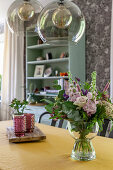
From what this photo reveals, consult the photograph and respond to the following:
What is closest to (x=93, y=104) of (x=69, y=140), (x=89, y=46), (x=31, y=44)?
(x=69, y=140)

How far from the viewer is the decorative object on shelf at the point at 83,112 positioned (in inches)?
51.6

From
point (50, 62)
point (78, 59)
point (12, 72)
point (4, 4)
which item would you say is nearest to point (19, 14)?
point (78, 59)

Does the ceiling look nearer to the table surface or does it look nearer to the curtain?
the curtain

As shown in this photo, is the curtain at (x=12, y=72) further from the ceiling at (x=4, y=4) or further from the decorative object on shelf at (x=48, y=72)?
the decorative object on shelf at (x=48, y=72)

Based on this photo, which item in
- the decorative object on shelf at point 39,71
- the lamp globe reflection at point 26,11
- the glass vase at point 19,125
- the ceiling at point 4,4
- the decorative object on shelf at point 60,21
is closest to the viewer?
the decorative object on shelf at point 60,21

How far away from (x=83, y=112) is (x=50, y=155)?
0.38 metres

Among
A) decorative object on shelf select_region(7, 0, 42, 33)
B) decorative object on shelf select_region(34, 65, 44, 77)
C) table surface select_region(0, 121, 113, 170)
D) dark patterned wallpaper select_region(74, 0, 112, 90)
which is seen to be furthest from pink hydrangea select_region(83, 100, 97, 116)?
decorative object on shelf select_region(34, 65, 44, 77)

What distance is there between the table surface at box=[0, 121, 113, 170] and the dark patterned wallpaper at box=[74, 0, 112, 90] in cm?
188

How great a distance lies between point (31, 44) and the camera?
4816mm

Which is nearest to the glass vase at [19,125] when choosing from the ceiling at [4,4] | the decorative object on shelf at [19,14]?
the decorative object on shelf at [19,14]

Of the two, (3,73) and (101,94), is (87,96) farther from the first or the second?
(3,73)

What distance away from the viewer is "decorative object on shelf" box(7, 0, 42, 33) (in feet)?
5.69

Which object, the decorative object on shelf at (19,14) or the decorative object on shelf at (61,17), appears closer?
the decorative object on shelf at (61,17)

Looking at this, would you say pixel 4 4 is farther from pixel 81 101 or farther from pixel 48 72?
pixel 81 101
